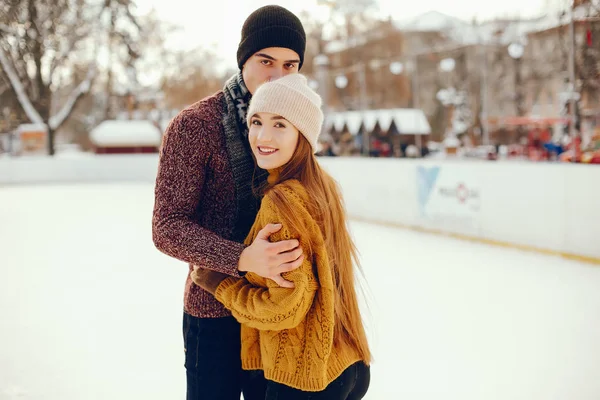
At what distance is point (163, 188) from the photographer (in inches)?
52.0

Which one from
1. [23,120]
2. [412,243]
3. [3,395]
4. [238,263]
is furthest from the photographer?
[23,120]

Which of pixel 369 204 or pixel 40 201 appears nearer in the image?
pixel 369 204

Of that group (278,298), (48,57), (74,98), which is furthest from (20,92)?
(278,298)

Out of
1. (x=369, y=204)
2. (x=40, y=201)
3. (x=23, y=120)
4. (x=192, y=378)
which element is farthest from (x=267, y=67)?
(x=23, y=120)

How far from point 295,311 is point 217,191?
34cm

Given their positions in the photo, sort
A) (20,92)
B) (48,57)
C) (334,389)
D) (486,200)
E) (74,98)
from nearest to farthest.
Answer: (334,389), (486,200), (20,92), (48,57), (74,98)

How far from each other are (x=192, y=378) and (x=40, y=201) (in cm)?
1196

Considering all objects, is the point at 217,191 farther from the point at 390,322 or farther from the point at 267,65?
the point at 390,322

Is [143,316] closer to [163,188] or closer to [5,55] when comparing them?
[163,188]

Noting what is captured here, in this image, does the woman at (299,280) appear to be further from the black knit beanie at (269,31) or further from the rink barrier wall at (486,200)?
the rink barrier wall at (486,200)

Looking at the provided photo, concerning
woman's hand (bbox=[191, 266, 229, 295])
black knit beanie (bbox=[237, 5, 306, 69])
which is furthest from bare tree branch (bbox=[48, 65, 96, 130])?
woman's hand (bbox=[191, 266, 229, 295])

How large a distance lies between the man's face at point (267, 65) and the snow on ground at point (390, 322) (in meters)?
0.78

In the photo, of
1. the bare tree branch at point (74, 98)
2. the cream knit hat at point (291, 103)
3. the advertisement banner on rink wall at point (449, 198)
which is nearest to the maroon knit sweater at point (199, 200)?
the cream knit hat at point (291, 103)

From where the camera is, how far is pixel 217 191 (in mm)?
1386
